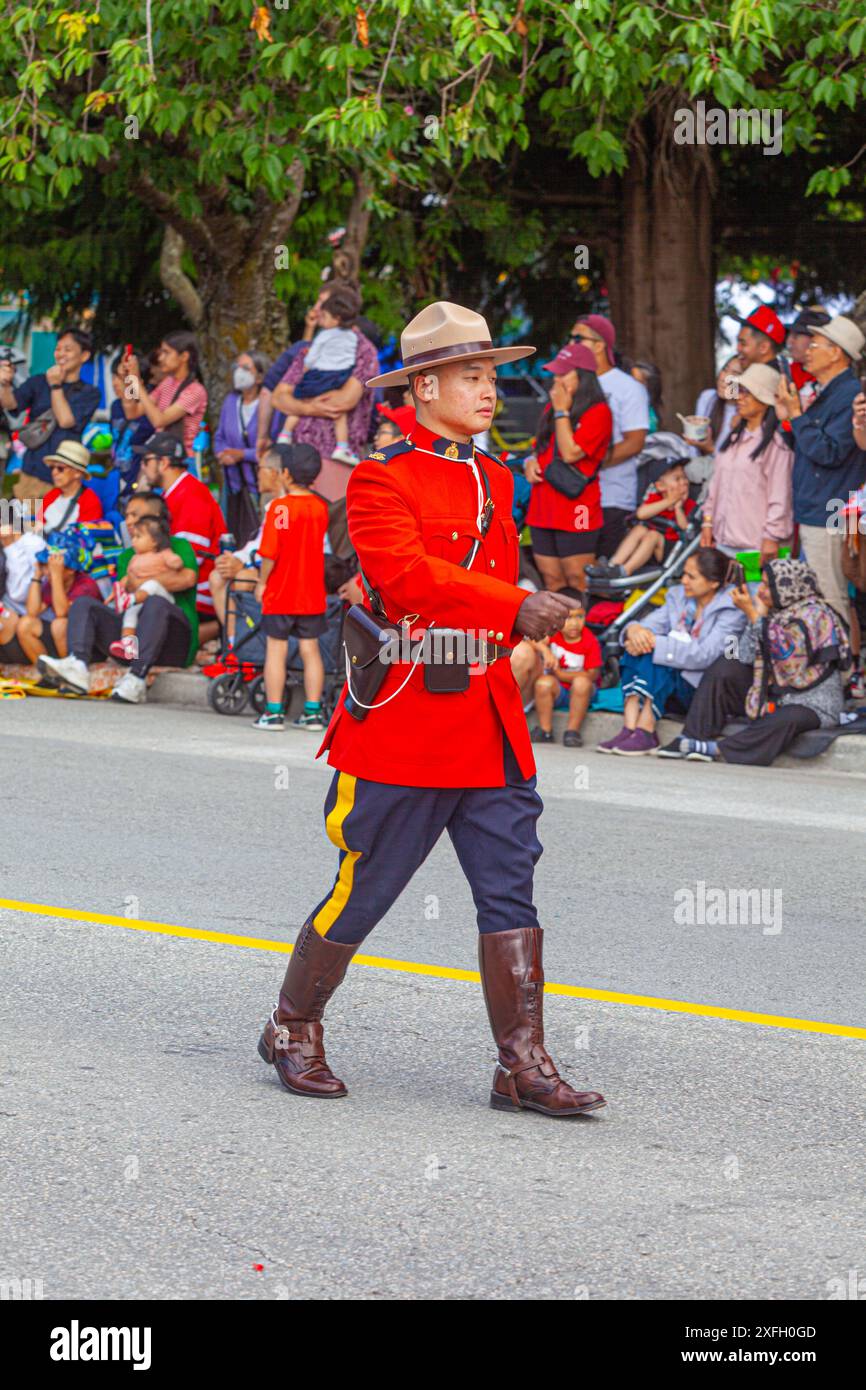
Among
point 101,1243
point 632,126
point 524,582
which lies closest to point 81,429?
point 524,582

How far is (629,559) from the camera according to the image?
507 inches

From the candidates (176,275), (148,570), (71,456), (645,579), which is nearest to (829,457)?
(645,579)

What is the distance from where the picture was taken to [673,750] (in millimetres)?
11898

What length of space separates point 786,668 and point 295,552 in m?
3.09

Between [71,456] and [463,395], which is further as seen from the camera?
[71,456]

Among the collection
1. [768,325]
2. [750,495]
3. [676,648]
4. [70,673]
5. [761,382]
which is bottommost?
[70,673]

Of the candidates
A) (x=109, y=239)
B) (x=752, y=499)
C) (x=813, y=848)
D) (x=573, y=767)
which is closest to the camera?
(x=813, y=848)

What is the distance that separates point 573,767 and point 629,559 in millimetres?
1951

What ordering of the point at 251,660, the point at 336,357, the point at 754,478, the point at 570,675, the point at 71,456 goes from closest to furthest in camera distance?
1. the point at 754,478
2. the point at 570,675
3. the point at 251,660
4. the point at 336,357
5. the point at 71,456

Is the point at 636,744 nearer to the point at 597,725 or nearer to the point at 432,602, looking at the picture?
the point at 597,725

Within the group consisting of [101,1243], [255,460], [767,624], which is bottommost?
[101,1243]

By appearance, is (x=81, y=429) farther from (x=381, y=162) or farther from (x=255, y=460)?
(x=381, y=162)

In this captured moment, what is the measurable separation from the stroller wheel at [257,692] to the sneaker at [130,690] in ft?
3.28

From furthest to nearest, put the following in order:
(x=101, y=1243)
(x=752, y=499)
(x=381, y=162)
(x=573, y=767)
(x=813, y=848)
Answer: (x=381, y=162)
(x=752, y=499)
(x=573, y=767)
(x=813, y=848)
(x=101, y=1243)
